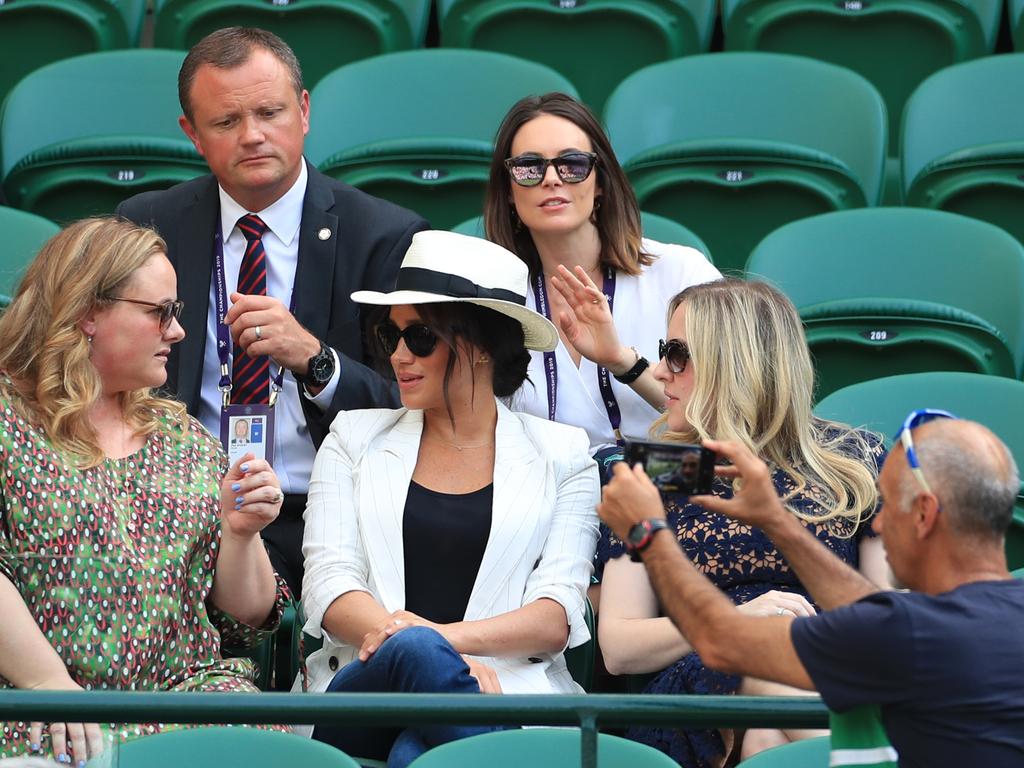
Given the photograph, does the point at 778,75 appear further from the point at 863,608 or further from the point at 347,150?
the point at 863,608

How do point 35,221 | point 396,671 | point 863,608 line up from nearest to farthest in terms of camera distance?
point 863,608
point 396,671
point 35,221

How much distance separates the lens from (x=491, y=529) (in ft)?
10.9

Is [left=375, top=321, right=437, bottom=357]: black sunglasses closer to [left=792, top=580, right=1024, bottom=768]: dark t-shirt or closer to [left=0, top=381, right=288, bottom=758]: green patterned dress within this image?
[left=0, top=381, right=288, bottom=758]: green patterned dress

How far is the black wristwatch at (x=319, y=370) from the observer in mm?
3585

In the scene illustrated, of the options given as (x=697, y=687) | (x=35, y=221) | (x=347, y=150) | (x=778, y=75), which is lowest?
(x=697, y=687)

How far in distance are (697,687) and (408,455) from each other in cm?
80

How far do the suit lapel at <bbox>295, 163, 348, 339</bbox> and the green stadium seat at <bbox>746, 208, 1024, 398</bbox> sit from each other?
1136mm

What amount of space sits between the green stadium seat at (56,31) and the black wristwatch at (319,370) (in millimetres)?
2544

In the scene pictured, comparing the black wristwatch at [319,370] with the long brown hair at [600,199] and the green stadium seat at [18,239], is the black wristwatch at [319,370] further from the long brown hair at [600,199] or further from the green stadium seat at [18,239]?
the green stadium seat at [18,239]

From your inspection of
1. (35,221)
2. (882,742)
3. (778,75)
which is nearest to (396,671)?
(882,742)

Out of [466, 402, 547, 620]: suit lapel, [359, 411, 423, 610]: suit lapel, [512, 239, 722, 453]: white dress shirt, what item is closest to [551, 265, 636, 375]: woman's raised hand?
[512, 239, 722, 453]: white dress shirt

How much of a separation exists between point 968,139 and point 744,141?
829 mm

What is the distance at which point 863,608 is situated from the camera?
2.08 meters

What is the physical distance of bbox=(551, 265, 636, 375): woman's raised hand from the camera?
3.67m
